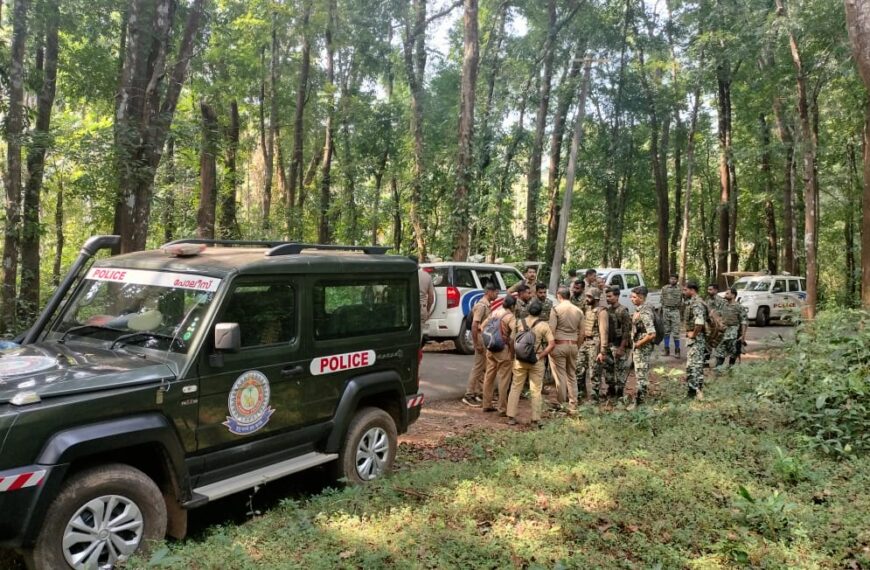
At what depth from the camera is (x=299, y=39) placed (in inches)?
922

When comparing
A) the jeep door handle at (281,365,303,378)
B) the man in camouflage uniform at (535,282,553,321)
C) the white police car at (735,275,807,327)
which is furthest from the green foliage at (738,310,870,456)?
the white police car at (735,275,807,327)

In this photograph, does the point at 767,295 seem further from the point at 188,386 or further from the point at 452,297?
the point at 188,386

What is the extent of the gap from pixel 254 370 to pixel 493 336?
458cm

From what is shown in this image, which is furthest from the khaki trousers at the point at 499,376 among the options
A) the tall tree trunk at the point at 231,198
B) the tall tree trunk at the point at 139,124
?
the tall tree trunk at the point at 231,198

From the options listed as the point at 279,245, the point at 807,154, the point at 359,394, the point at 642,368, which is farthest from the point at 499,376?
the point at 807,154

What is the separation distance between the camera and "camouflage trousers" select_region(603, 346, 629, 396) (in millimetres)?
9383

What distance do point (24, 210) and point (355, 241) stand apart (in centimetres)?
1459

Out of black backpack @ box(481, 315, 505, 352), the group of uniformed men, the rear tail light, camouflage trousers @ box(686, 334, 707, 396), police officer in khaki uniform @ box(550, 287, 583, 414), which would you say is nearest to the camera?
the group of uniformed men

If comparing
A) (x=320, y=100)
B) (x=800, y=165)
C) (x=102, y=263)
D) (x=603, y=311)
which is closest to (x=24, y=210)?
(x=102, y=263)

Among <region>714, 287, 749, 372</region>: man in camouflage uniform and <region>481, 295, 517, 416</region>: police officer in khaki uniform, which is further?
<region>714, 287, 749, 372</region>: man in camouflage uniform

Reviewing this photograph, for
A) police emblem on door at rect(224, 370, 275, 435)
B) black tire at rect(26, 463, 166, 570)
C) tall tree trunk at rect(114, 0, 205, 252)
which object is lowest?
black tire at rect(26, 463, 166, 570)

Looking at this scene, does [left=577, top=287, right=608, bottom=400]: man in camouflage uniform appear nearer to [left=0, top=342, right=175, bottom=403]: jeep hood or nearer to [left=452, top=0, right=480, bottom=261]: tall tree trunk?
[left=452, top=0, right=480, bottom=261]: tall tree trunk

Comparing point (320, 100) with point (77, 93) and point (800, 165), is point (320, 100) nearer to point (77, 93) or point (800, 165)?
point (77, 93)

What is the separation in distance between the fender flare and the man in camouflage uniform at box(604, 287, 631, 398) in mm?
4438
